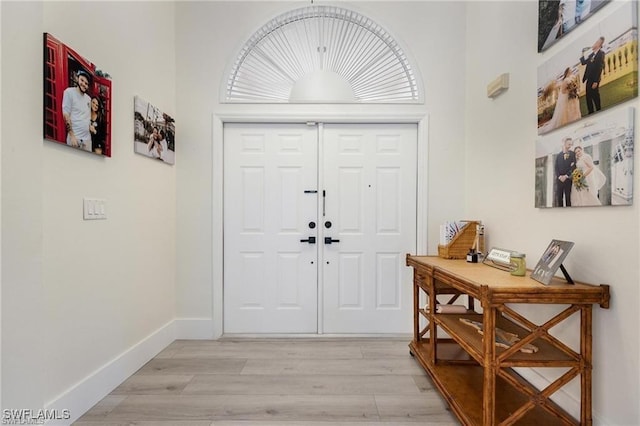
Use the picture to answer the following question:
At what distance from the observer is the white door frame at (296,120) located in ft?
9.56

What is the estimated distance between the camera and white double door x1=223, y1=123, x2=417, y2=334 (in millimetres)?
2990

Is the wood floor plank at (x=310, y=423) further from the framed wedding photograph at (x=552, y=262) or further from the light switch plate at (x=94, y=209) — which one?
the light switch plate at (x=94, y=209)

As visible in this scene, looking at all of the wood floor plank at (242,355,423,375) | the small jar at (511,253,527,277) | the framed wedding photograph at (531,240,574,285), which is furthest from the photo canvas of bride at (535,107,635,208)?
the wood floor plank at (242,355,423,375)

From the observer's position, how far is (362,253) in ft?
9.86

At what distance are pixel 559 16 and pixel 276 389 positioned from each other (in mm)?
2930

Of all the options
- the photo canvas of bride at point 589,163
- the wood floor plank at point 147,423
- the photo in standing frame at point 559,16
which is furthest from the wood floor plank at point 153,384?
the photo in standing frame at point 559,16

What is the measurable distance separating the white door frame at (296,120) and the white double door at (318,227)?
73mm

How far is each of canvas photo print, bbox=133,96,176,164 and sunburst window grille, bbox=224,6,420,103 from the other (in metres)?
0.64

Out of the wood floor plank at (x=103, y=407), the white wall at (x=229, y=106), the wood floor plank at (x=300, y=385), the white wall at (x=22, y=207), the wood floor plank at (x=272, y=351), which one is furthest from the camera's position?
the white wall at (x=229, y=106)

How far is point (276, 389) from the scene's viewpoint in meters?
2.08

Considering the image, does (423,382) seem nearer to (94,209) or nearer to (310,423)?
(310,423)

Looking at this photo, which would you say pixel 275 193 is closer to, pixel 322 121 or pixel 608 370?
pixel 322 121

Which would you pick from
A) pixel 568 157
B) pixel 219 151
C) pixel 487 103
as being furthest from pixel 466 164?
pixel 219 151

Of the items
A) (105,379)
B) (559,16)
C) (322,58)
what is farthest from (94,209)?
(559,16)
